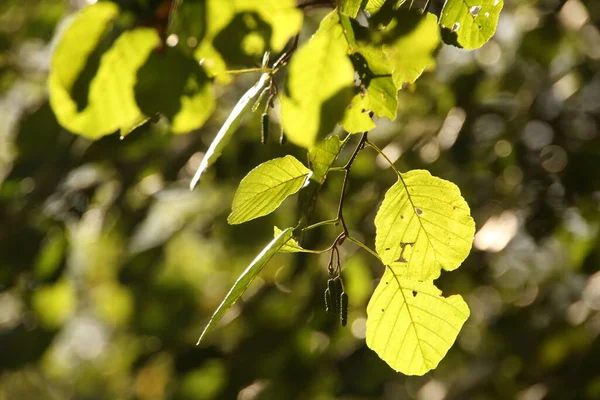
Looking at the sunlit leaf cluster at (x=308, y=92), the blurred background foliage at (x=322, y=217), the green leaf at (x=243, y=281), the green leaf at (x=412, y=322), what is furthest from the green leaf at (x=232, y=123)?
the blurred background foliage at (x=322, y=217)

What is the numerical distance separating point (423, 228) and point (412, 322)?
0.37ft

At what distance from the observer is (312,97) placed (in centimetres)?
53

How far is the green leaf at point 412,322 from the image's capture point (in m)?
0.82

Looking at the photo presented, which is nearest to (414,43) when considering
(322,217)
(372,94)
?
(372,94)

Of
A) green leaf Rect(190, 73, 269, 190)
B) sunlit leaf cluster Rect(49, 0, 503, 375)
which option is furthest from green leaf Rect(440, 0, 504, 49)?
green leaf Rect(190, 73, 269, 190)

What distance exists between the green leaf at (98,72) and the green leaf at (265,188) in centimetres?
22

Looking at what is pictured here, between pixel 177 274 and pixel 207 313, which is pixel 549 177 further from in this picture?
pixel 207 313

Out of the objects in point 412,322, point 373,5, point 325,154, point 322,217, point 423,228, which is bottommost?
point 322,217

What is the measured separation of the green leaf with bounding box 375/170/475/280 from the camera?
0.79 metres

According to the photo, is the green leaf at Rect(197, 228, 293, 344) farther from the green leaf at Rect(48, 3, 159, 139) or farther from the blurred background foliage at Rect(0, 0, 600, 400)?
the blurred background foliage at Rect(0, 0, 600, 400)

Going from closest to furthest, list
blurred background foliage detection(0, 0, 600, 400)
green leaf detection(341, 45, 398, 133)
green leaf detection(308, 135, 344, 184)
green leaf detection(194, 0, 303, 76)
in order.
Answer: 1. green leaf detection(194, 0, 303, 76)
2. green leaf detection(341, 45, 398, 133)
3. green leaf detection(308, 135, 344, 184)
4. blurred background foliage detection(0, 0, 600, 400)

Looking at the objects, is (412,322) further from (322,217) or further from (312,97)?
(322,217)

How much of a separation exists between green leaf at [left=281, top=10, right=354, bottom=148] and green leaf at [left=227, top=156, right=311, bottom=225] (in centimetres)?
21

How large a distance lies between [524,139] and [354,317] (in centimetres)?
112
